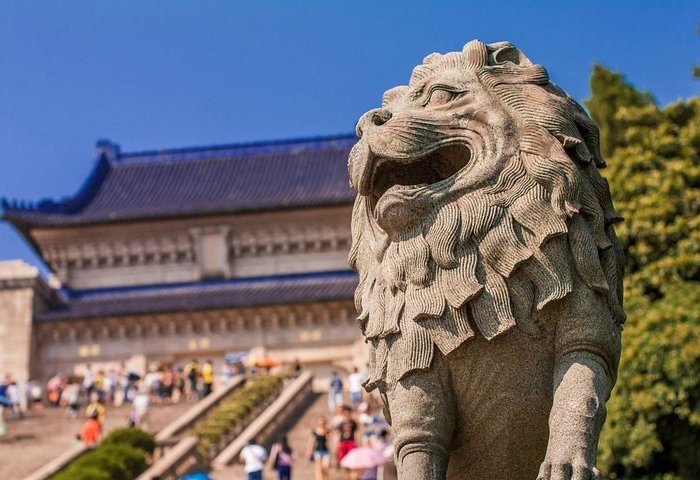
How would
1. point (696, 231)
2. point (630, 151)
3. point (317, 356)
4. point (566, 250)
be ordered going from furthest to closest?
1. point (317, 356)
2. point (630, 151)
3. point (696, 231)
4. point (566, 250)

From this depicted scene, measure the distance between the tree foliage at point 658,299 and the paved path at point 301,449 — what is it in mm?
4683

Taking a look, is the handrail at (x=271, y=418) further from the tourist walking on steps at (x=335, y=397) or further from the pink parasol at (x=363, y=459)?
the pink parasol at (x=363, y=459)

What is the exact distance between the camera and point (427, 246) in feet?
18.1

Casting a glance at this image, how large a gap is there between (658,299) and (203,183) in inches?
1329

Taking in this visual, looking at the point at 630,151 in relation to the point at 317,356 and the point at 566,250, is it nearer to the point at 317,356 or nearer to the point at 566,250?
the point at 566,250

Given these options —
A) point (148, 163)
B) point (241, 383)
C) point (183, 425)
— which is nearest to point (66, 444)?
point (183, 425)

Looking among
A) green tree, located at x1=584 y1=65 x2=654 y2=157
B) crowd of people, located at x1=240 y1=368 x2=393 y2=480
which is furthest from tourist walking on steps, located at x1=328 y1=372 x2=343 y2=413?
green tree, located at x1=584 y1=65 x2=654 y2=157

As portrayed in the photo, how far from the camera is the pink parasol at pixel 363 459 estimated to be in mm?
17469

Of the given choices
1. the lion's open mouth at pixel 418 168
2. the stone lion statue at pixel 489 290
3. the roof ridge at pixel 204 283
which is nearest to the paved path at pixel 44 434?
the roof ridge at pixel 204 283

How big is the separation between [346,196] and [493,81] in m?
40.6

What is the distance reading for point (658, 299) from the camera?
19.7 metres

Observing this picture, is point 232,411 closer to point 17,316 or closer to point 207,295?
point 17,316

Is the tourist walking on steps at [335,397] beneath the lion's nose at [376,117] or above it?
above

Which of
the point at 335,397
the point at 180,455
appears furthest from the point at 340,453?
the point at 335,397
